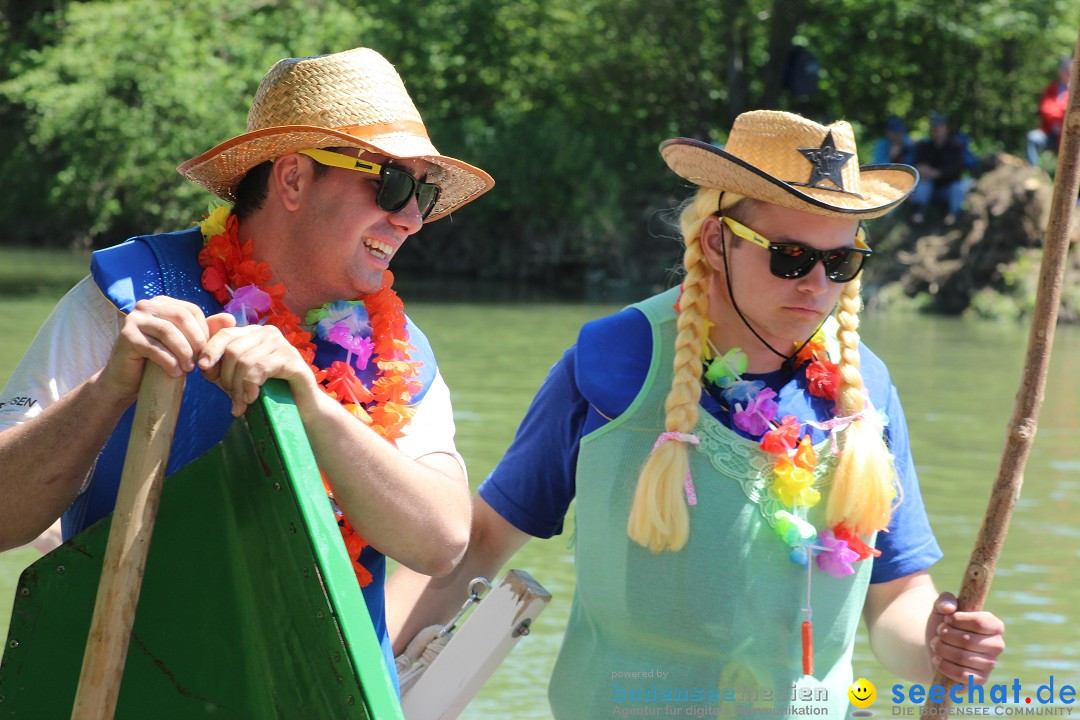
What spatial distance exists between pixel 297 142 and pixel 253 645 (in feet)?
2.84

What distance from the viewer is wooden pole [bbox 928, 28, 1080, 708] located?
2.58 meters

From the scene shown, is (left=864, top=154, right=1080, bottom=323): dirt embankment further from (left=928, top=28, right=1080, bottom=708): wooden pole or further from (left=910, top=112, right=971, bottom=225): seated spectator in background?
(left=928, top=28, right=1080, bottom=708): wooden pole

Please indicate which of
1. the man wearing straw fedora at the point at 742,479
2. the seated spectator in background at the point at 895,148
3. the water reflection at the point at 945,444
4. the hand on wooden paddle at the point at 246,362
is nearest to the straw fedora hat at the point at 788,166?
the man wearing straw fedora at the point at 742,479

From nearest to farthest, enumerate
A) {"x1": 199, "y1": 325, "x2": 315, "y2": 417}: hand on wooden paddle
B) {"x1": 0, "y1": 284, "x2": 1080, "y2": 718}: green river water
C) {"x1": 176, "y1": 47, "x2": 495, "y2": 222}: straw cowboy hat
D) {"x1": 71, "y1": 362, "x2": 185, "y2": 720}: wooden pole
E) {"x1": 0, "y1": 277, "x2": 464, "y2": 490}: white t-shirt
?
{"x1": 71, "y1": 362, "x2": 185, "y2": 720}: wooden pole, {"x1": 199, "y1": 325, "x2": 315, "y2": 417}: hand on wooden paddle, {"x1": 0, "y1": 277, "x2": 464, "y2": 490}: white t-shirt, {"x1": 176, "y1": 47, "x2": 495, "y2": 222}: straw cowboy hat, {"x1": 0, "y1": 284, "x2": 1080, "y2": 718}: green river water

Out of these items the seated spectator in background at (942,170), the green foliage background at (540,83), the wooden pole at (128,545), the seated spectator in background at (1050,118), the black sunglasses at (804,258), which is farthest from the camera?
the green foliage background at (540,83)

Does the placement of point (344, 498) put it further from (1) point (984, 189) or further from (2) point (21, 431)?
(1) point (984, 189)

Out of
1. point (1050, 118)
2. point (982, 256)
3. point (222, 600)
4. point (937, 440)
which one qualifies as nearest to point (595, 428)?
point (222, 600)

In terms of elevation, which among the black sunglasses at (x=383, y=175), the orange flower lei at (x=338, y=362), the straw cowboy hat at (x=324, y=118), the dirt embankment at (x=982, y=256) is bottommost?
the dirt embankment at (x=982, y=256)

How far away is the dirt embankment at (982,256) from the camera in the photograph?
17172mm

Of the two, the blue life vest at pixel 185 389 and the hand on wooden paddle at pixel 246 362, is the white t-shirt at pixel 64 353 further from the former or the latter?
the hand on wooden paddle at pixel 246 362

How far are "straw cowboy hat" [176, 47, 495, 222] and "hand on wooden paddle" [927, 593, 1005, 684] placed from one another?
125 cm

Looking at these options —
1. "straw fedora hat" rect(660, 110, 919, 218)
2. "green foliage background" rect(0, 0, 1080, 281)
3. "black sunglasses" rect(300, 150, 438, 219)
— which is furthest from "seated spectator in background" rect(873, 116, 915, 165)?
"black sunglasses" rect(300, 150, 438, 219)

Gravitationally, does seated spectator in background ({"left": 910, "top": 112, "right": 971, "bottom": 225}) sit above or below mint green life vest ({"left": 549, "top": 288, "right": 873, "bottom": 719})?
below

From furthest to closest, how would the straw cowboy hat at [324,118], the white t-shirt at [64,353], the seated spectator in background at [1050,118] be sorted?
the seated spectator in background at [1050,118] → the straw cowboy hat at [324,118] → the white t-shirt at [64,353]
